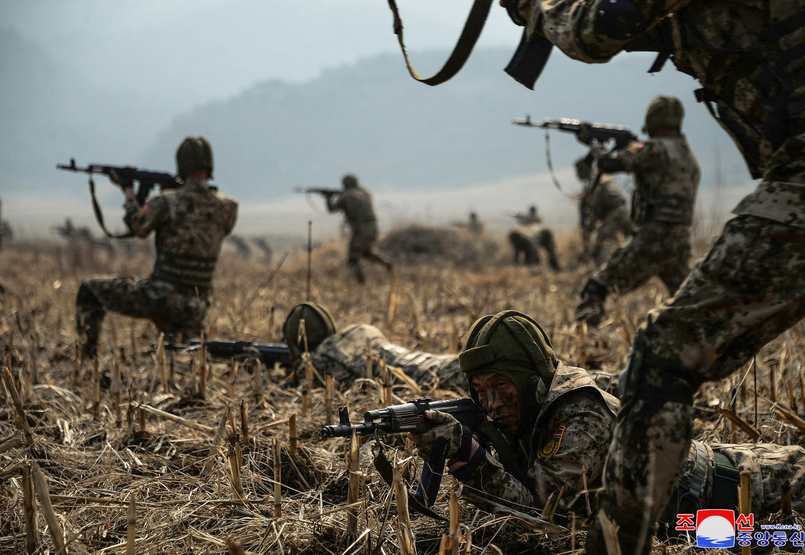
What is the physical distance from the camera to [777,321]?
1.62 m

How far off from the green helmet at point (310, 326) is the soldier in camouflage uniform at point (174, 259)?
87 centimetres

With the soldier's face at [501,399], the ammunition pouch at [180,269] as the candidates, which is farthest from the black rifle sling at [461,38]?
the ammunition pouch at [180,269]

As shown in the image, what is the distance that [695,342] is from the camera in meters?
1.61

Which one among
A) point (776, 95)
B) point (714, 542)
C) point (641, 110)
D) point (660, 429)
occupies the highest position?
point (641, 110)

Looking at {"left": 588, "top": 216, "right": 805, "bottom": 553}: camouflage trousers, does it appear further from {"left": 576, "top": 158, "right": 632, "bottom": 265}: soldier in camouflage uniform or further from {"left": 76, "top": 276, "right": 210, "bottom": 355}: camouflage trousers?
{"left": 576, "top": 158, "right": 632, "bottom": 265}: soldier in camouflage uniform

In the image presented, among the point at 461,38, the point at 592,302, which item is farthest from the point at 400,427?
the point at 592,302

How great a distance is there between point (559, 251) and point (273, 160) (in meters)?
154

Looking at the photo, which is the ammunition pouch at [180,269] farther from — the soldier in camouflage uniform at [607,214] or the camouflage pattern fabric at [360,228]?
the soldier in camouflage uniform at [607,214]

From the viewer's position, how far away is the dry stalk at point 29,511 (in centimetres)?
191

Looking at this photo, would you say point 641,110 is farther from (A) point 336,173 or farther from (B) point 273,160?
(B) point 273,160

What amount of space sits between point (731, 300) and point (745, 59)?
2.12 ft

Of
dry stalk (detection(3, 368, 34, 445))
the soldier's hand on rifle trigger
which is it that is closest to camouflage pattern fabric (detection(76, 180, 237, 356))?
dry stalk (detection(3, 368, 34, 445))

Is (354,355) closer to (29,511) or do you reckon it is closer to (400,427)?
(400,427)

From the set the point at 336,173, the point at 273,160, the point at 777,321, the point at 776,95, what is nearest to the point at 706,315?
the point at 777,321
